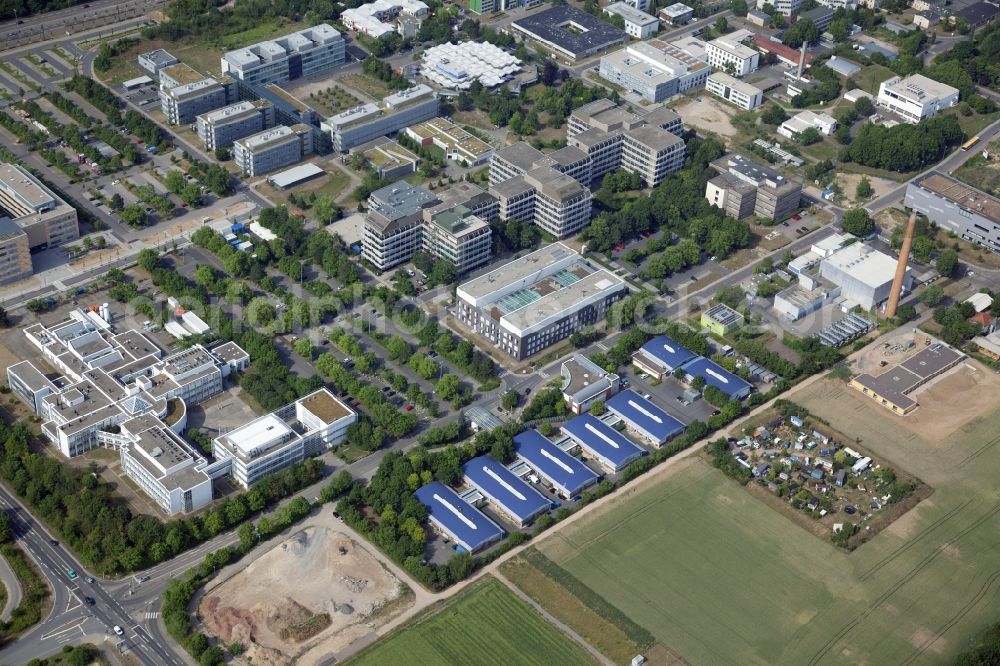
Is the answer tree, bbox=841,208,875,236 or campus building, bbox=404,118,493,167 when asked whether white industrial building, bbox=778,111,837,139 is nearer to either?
tree, bbox=841,208,875,236

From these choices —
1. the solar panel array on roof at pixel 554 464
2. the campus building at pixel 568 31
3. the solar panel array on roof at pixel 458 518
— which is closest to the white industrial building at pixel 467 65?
the campus building at pixel 568 31

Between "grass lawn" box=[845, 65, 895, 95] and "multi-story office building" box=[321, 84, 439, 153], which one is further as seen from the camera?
"grass lawn" box=[845, 65, 895, 95]

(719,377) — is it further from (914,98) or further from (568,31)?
(568,31)

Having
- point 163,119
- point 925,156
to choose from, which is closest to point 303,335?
point 163,119

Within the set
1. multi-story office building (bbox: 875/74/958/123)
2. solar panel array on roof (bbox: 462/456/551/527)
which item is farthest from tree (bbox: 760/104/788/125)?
solar panel array on roof (bbox: 462/456/551/527)

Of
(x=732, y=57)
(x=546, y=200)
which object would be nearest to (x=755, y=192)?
(x=546, y=200)

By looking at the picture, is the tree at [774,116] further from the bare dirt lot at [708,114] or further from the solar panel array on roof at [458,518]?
the solar panel array on roof at [458,518]
